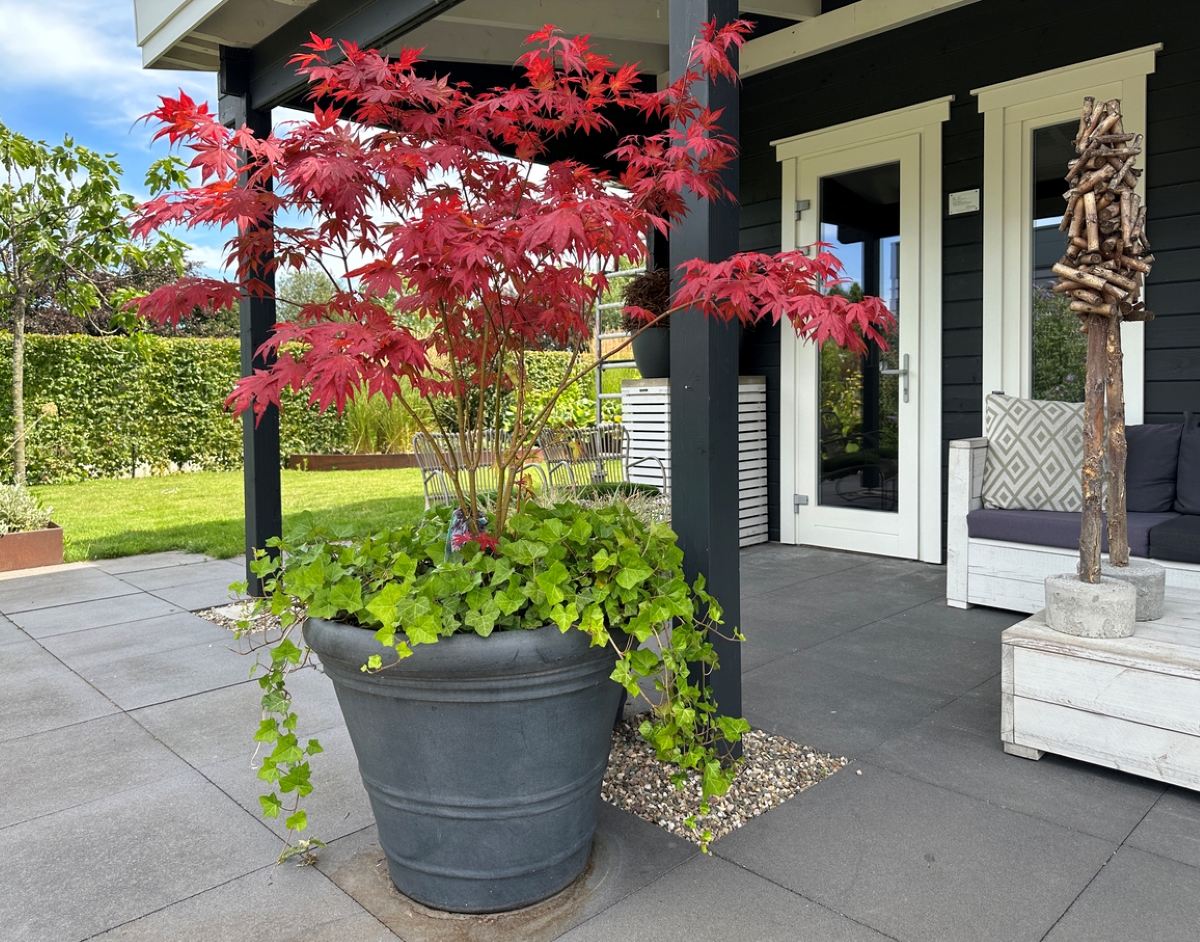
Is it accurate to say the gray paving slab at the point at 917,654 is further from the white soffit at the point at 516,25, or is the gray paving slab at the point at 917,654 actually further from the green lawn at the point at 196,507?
the white soffit at the point at 516,25

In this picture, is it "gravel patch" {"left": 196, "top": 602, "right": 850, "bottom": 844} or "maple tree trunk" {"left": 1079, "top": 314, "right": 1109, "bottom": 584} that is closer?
"gravel patch" {"left": 196, "top": 602, "right": 850, "bottom": 844}

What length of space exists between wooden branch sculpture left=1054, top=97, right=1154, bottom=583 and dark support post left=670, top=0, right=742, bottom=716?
838mm

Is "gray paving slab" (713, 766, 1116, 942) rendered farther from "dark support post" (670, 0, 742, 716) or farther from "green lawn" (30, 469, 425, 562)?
"green lawn" (30, 469, 425, 562)

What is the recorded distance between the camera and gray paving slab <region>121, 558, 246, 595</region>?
4.64 metres

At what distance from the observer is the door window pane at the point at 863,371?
4.73 m

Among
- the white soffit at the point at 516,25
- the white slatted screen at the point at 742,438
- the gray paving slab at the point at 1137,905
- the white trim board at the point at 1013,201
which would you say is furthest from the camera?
the white slatted screen at the point at 742,438

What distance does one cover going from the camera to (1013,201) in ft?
13.8

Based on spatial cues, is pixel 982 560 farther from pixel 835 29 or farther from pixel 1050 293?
pixel 835 29

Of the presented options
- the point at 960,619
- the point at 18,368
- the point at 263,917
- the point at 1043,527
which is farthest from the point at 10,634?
the point at 1043,527

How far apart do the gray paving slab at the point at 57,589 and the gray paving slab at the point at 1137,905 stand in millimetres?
4304

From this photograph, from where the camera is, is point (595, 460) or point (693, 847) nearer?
point (693, 847)

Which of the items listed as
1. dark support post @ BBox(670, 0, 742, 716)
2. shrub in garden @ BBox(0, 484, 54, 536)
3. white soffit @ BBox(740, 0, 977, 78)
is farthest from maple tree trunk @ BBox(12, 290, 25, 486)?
dark support post @ BBox(670, 0, 742, 716)

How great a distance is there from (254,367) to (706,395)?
2.41 metres

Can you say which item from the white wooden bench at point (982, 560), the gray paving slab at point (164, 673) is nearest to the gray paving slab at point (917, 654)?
the white wooden bench at point (982, 560)
